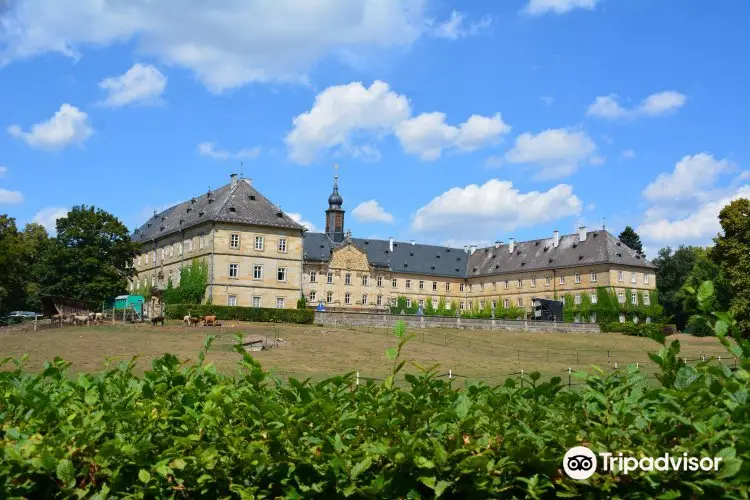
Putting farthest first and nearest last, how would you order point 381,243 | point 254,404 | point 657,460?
point 381,243 → point 254,404 → point 657,460

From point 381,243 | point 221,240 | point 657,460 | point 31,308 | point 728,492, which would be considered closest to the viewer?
point 728,492

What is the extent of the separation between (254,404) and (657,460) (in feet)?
5.64

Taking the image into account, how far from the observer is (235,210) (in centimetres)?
6756

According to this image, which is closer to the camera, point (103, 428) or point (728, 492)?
point (728, 492)

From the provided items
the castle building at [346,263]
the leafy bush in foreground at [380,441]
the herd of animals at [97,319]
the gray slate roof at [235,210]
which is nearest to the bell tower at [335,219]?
the castle building at [346,263]

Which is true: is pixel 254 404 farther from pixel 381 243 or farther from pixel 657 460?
pixel 381 243

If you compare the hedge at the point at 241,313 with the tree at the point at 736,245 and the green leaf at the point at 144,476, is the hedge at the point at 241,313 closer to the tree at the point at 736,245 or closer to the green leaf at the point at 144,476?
the tree at the point at 736,245

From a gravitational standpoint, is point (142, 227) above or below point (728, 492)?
above

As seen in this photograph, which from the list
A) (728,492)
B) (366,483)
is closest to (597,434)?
(728,492)

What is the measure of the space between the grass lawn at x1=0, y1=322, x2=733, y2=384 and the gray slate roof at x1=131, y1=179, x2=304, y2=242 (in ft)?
48.6

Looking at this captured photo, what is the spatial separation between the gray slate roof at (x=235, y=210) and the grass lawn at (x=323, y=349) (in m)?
14.8

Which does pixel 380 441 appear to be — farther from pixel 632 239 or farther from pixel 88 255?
pixel 632 239

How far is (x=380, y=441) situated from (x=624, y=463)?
39.2 inches

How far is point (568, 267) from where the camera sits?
93.8 m
